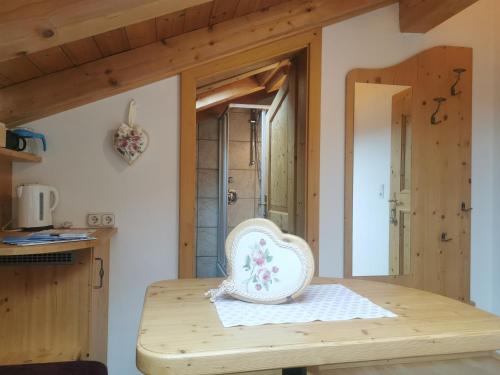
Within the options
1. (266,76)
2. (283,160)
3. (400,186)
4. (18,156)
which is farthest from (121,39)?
(266,76)

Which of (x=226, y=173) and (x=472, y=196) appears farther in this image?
(x=226, y=173)

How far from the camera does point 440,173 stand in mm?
2404

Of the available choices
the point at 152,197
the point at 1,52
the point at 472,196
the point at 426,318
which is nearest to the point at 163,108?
the point at 152,197

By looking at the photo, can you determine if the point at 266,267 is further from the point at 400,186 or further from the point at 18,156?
the point at 400,186

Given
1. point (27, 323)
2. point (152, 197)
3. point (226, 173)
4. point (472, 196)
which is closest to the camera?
point (27, 323)

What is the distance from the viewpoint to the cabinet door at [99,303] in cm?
173

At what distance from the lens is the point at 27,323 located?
67.8 inches

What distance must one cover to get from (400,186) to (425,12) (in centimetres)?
106

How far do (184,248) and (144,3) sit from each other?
1.28 meters

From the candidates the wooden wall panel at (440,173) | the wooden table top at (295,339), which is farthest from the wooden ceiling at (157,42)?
the wooden table top at (295,339)

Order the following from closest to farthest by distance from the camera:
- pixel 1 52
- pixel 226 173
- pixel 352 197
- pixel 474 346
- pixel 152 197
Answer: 1. pixel 474 346
2. pixel 1 52
3. pixel 152 197
4. pixel 352 197
5. pixel 226 173

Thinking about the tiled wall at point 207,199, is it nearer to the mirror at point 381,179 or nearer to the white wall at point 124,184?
the white wall at point 124,184

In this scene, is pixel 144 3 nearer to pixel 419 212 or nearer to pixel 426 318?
pixel 426 318

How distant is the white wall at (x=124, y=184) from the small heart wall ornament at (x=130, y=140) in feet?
0.13
